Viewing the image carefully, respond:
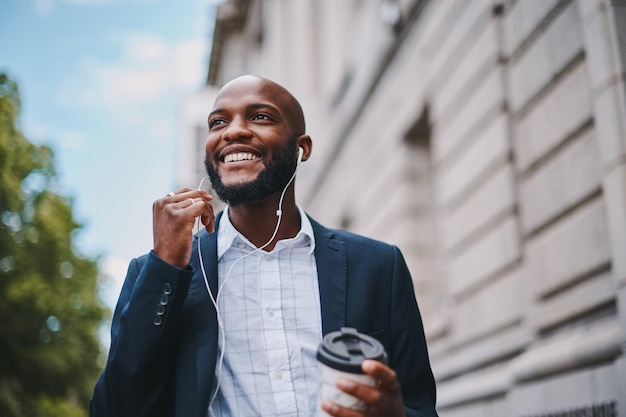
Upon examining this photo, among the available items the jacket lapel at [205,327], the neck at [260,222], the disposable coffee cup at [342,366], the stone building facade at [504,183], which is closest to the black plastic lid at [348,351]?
the disposable coffee cup at [342,366]

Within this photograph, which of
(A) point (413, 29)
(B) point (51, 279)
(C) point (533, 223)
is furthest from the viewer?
(B) point (51, 279)

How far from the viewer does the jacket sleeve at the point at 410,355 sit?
2818mm

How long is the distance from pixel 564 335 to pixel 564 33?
8.01 ft

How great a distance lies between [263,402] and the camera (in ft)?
9.04

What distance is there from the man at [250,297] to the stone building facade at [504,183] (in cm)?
279

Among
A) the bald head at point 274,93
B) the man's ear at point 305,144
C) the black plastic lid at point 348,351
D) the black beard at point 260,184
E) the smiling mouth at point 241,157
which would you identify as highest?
the bald head at point 274,93

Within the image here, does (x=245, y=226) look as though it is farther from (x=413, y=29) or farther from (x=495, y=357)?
(x=413, y=29)

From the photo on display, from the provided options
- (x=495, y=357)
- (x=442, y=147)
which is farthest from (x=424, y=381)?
(x=442, y=147)

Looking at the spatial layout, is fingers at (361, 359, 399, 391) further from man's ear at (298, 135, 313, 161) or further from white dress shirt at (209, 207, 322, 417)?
man's ear at (298, 135, 313, 161)

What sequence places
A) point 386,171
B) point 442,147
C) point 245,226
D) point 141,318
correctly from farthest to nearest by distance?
point 386,171 < point 442,147 < point 245,226 < point 141,318

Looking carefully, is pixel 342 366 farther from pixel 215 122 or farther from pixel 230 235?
pixel 215 122

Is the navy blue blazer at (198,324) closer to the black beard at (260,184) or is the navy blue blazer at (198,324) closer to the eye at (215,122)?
the black beard at (260,184)

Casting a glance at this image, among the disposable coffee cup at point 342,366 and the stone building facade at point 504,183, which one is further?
the stone building facade at point 504,183

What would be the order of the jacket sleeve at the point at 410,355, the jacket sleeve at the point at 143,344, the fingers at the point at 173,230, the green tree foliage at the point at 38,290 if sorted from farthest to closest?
the green tree foliage at the point at 38,290
the jacket sleeve at the point at 410,355
the fingers at the point at 173,230
the jacket sleeve at the point at 143,344
